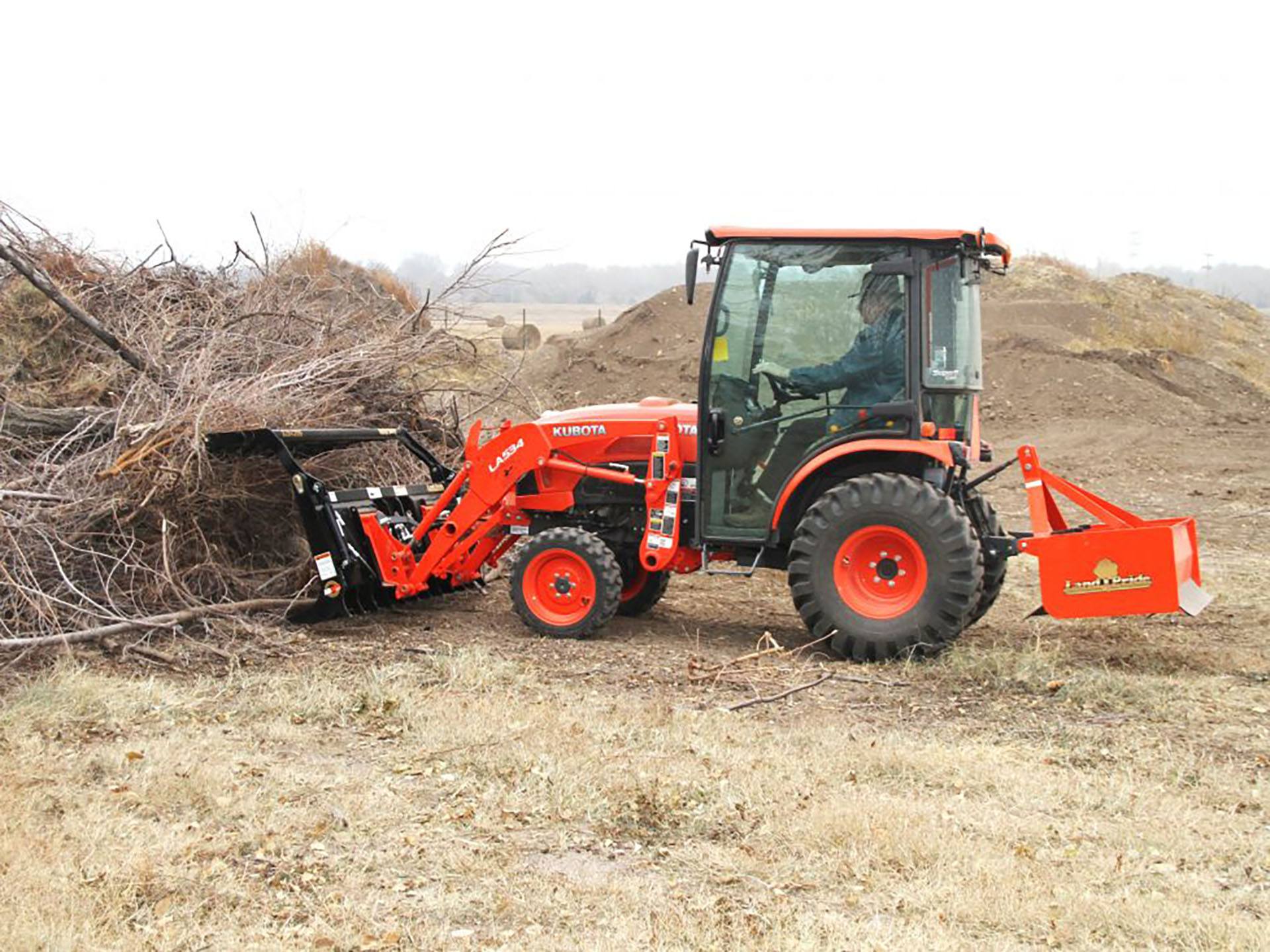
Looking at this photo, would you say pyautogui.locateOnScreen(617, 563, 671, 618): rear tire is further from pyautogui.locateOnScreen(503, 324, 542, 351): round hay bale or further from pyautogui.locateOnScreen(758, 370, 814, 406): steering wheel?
pyautogui.locateOnScreen(503, 324, 542, 351): round hay bale

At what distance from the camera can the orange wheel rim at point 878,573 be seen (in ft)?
24.1

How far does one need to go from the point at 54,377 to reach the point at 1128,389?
15.9m

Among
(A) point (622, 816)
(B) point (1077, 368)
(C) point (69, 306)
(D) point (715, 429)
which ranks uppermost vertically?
(B) point (1077, 368)

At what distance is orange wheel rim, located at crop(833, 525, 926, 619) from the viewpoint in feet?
24.1

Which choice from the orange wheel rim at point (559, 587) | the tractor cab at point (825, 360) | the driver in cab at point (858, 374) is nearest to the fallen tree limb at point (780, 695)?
the tractor cab at point (825, 360)

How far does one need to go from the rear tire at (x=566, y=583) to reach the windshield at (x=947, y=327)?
7.08ft

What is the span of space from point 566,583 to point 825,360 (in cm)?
205

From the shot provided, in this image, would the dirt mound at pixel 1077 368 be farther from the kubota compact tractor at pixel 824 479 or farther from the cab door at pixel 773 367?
the cab door at pixel 773 367

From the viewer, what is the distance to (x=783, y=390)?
757cm

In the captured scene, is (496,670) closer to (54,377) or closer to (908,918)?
(908,918)

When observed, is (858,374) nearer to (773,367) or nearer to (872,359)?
(872,359)

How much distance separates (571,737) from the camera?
230 inches

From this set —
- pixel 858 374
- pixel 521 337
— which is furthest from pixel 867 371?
pixel 521 337

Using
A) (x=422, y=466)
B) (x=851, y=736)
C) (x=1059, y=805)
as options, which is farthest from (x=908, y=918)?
(x=422, y=466)
